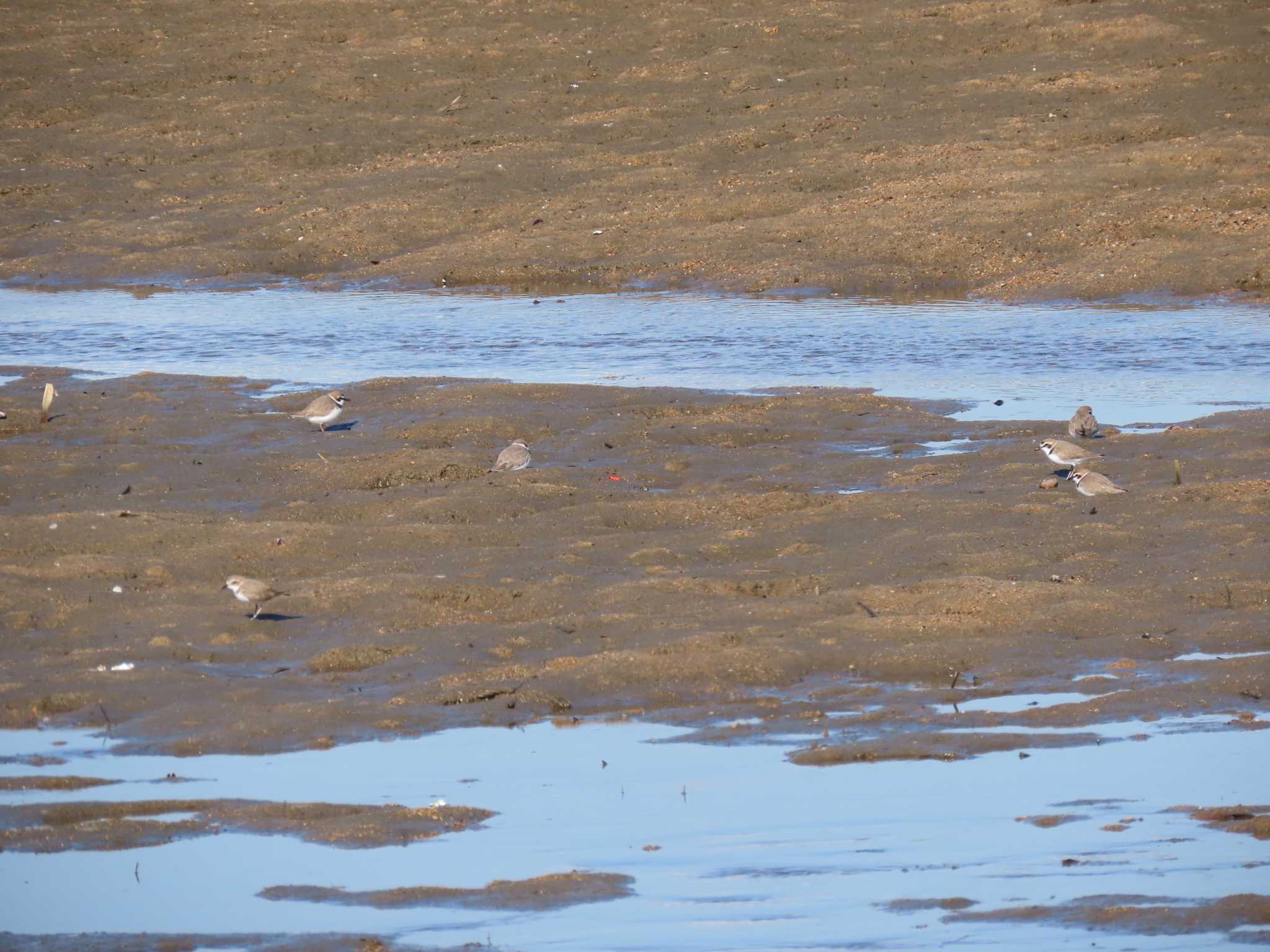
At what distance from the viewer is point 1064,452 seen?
1556 centimetres

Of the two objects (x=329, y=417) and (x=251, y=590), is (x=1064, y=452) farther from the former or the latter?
(x=329, y=417)

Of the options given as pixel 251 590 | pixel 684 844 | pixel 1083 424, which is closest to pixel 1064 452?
pixel 1083 424

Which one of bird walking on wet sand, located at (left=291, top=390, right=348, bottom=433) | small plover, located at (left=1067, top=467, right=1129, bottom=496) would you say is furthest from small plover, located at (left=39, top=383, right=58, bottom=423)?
small plover, located at (left=1067, top=467, right=1129, bottom=496)

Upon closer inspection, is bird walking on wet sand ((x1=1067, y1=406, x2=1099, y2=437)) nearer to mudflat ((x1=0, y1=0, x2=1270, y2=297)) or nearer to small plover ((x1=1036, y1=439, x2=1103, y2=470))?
small plover ((x1=1036, y1=439, x2=1103, y2=470))

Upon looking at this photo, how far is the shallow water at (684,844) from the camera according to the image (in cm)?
769

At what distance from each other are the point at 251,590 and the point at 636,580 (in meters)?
2.74

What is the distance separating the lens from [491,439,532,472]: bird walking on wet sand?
A: 16.1m

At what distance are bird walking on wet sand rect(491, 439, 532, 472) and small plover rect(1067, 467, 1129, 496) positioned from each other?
480 centimetres

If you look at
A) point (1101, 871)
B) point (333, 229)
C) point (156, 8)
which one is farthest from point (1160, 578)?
point (156, 8)

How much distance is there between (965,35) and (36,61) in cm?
2209

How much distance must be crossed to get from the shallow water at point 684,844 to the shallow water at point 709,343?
971cm

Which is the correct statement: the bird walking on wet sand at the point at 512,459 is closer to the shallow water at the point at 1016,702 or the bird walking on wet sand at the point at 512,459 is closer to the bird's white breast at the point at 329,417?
the bird's white breast at the point at 329,417

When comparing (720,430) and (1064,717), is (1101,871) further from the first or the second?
(720,430)

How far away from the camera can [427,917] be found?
7.81 metres
